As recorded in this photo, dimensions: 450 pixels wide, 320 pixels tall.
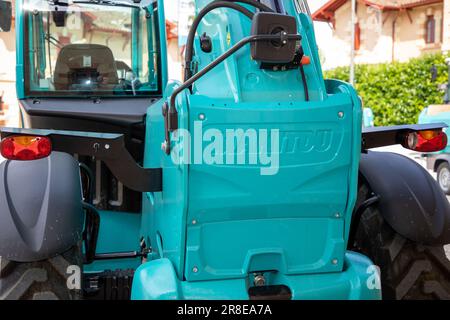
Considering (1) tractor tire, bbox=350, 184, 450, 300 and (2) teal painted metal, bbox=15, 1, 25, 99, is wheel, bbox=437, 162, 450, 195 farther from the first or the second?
(2) teal painted metal, bbox=15, 1, 25, 99

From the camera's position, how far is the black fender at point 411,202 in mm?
2664

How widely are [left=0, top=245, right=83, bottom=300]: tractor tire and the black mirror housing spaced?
49.5 inches

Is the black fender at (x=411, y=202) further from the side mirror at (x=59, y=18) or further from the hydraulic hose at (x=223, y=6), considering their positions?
the side mirror at (x=59, y=18)

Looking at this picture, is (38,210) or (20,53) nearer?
(38,210)

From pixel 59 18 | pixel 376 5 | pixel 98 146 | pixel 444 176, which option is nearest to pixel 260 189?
pixel 98 146

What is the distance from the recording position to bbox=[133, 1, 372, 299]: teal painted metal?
7.02 feet

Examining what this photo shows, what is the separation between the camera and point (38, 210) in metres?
2.46

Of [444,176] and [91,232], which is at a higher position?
[91,232]

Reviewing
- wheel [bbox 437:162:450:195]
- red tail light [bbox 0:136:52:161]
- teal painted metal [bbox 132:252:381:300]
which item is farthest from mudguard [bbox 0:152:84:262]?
wheel [bbox 437:162:450:195]

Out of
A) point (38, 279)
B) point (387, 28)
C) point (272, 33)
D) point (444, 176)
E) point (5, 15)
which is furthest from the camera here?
point (387, 28)

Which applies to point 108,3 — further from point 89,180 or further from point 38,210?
point 38,210

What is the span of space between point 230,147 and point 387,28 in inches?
1140

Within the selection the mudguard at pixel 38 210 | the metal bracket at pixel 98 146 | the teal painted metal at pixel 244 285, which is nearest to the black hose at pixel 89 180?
the mudguard at pixel 38 210

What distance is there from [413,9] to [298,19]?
2797 centimetres
